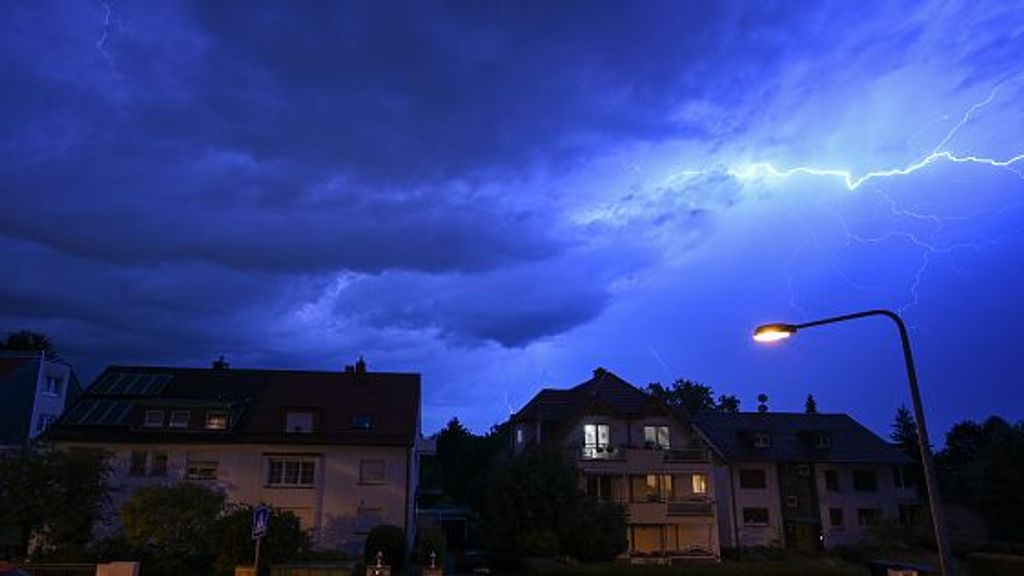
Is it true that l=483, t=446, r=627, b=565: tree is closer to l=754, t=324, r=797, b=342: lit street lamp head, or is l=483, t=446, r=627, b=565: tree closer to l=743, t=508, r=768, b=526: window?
l=743, t=508, r=768, b=526: window

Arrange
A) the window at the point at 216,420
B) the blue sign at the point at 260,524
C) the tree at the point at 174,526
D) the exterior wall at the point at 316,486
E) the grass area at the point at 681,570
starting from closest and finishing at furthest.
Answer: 1. the blue sign at the point at 260,524
2. the tree at the point at 174,526
3. the grass area at the point at 681,570
4. the exterior wall at the point at 316,486
5. the window at the point at 216,420

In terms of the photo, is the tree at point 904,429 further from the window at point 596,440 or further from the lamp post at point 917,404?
the lamp post at point 917,404

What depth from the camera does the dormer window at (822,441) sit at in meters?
55.6

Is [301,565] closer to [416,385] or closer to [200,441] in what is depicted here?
[200,441]

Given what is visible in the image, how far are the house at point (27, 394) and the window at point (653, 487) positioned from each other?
130ft

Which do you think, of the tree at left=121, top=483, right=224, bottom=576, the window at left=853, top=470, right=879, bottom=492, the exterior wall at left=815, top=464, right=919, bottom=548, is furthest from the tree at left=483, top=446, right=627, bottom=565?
the window at left=853, top=470, right=879, bottom=492

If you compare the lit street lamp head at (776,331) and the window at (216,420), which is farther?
the window at (216,420)

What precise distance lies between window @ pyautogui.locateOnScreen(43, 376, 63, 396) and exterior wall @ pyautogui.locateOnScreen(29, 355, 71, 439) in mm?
79

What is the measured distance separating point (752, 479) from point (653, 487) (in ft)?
37.2

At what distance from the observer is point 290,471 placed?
132ft

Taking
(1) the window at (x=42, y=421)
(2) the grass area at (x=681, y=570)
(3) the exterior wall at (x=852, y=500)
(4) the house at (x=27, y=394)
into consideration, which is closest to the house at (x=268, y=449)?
(2) the grass area at (x=681, y=570)

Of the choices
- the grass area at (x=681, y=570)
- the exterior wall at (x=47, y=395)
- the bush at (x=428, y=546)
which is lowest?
the grass area at (x=681, y=570)

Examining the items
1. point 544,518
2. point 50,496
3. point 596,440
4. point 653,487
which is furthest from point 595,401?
point 50,496

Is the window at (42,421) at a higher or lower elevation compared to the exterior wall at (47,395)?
lower
